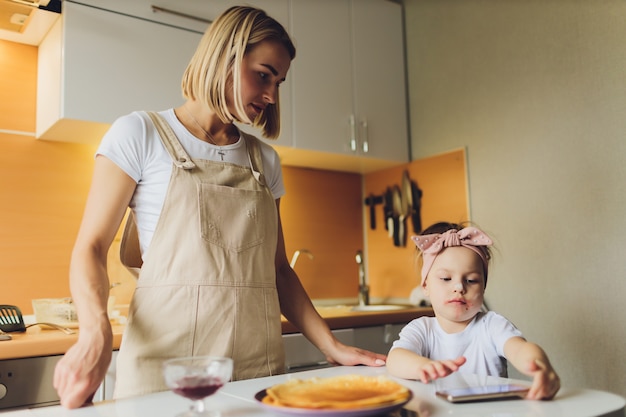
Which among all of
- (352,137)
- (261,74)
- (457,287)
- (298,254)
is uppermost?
(352,137)

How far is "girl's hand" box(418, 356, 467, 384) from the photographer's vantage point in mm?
836

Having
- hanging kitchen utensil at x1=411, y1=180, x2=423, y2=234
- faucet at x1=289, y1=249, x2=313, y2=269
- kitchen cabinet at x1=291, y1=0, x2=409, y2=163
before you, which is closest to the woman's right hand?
kitchen cabinet at x1=291, y1=0, x2=409, y2=163

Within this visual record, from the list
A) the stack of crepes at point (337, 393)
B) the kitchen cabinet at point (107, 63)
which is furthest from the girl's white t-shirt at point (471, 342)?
the kitchen cabinet at point (107, 63)

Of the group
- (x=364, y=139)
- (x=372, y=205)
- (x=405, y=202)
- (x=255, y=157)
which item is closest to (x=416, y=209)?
(x=405, y=202)

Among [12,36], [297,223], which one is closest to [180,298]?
[12,36]

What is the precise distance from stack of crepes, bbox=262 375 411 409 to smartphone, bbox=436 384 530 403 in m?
→ 0.08

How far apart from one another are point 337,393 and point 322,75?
6.24 ft

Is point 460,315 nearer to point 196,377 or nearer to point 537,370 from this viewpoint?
point 537,370

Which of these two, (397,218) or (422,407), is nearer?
(422,407)

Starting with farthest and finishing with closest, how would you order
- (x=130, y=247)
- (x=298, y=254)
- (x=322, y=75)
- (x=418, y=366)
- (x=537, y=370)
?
(x=298, y=254) → (x=322, y=75) → (x=130, y=247) → (x=418, y=366) → (x=537, y=370)

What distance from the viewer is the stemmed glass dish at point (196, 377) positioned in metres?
0.71

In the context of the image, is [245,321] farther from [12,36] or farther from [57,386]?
[12,36]

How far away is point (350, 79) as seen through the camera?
101 inches

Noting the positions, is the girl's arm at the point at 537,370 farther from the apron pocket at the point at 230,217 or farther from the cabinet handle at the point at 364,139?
the cabinet handle at the point at 364,139
